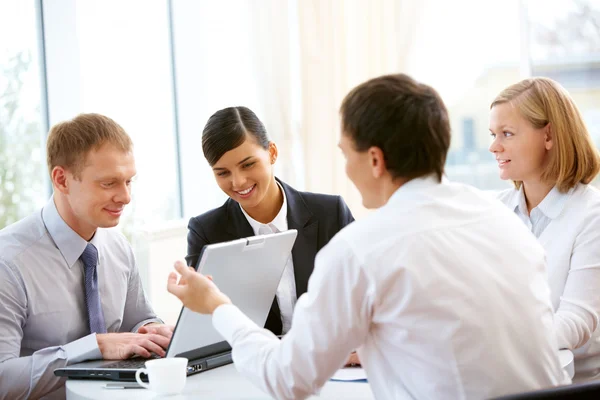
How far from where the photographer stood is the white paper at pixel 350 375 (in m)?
1.79

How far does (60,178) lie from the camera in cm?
216

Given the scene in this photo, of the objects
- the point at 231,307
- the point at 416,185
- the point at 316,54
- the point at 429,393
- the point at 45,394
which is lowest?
the point at 45,394

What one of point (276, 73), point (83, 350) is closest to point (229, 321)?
point (83, 350)

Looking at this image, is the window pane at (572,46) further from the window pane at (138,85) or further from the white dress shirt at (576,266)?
the white dress shirt at (576,266)

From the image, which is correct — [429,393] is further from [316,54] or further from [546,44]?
[546,44]

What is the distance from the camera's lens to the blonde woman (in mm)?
2115

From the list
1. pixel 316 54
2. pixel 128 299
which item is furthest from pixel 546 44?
pixel 128 299

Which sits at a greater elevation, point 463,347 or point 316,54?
point 316,54

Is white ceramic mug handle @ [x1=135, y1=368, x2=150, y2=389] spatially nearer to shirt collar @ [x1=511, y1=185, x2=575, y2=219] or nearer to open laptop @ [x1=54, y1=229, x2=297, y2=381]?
open laptop @ [x1=54, y1=229, x2=297, y2=381]

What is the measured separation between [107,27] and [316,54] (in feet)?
4.21

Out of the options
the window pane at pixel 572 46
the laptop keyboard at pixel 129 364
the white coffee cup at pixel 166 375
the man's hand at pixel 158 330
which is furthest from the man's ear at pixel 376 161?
the window pane at pixel 572 46

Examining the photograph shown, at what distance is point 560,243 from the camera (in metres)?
2.20

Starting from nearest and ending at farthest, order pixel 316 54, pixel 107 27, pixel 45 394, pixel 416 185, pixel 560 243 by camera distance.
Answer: pixel 416 185, pixel 45 394, pixel 560 243, pixel 107 27, pixel 316 54

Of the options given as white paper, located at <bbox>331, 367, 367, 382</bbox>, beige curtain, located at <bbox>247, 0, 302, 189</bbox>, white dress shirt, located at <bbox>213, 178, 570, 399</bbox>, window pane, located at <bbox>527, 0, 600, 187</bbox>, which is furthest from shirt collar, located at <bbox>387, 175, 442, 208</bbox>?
window pane, located at <bbox>527, 0, 600, 187</bbox>
